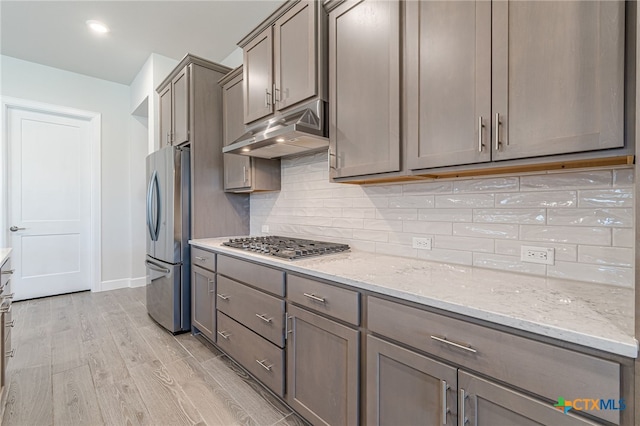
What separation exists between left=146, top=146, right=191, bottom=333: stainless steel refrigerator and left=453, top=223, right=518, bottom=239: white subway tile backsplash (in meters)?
2.39

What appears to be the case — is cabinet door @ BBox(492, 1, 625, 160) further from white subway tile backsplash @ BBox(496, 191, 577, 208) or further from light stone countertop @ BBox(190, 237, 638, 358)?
light stone countertop @ BBox(190, 237, 638, 358)

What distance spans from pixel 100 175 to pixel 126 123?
2.91 ft

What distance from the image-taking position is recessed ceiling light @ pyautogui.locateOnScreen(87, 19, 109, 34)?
3061 millimetres

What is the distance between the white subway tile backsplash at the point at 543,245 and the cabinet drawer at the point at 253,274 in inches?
45.8

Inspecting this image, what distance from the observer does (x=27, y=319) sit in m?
3.34

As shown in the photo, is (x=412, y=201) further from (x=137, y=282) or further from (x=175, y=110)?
(x=137, y=282)

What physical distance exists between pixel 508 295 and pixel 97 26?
4.27m

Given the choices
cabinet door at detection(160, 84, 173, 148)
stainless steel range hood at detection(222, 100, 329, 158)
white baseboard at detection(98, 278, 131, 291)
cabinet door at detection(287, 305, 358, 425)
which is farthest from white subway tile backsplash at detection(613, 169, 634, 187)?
white baseboard at detection(98, 278, 131, 291)

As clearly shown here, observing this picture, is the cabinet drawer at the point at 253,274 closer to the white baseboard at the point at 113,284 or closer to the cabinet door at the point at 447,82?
the cabinet door at the point at 447,82

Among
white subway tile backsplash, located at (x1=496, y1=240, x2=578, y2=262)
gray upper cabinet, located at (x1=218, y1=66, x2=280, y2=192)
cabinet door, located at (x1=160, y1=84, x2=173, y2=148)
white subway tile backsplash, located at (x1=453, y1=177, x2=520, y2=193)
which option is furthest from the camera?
cabinet door, located at (x1=160, y1=84, x2=173, y2=148)

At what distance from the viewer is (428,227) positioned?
5.82 feet

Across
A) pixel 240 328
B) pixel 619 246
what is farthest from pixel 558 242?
pixel 240 328

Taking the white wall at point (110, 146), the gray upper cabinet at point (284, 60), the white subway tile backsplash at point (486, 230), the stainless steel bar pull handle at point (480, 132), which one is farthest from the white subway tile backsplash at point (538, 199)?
the white wall at point (110, 146)

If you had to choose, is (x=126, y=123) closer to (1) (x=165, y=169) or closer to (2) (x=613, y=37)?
(1) (x=165, y=169)
